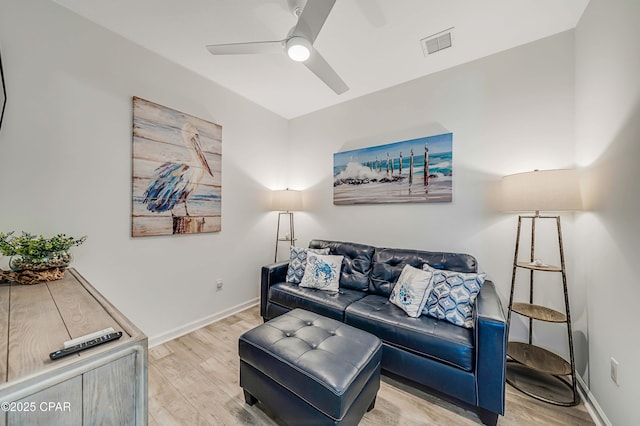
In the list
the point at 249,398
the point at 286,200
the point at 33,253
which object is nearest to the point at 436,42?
the point at 286,200

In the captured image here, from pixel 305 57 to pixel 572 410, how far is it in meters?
2.92

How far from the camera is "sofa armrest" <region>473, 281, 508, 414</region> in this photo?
1439 millimetres

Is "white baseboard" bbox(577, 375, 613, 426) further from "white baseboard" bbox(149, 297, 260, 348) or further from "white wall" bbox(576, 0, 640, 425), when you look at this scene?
"white baseboard" bbox(149, 297, 260, 348)

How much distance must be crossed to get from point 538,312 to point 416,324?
94cm

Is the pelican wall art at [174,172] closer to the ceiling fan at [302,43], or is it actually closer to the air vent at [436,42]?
the ceiling fan at [302,43]

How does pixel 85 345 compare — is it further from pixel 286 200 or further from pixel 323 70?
pixel 286 200

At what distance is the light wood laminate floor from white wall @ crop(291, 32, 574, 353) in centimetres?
69

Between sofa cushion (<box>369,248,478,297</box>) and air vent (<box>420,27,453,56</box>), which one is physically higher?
air vent (<box>420,27,453,56</box>)

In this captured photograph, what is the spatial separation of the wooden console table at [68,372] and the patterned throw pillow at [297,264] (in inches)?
69.3

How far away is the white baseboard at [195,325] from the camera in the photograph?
7.67 feet

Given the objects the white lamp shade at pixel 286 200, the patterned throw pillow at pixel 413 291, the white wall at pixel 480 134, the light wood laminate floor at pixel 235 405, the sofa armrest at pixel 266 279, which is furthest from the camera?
the white lamp shade at pixel 286 200

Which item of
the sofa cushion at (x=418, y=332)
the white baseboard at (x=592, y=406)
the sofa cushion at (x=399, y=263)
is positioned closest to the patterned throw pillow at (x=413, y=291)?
the sofa cushion at (x=418, y=332)

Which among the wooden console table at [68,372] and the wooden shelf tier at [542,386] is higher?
the wooden console table at [68,372]

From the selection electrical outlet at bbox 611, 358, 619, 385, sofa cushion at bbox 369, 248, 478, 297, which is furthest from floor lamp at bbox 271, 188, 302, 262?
electrical outlet at bbox 611, 358, 619, 385
